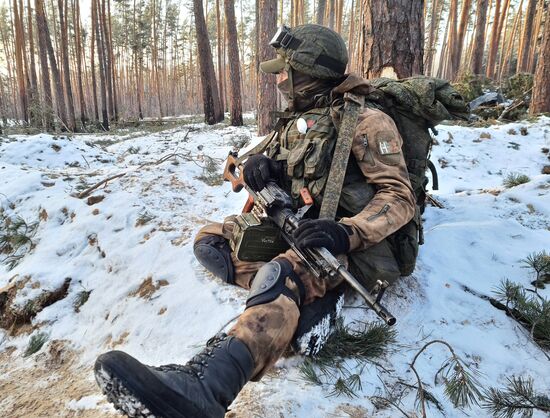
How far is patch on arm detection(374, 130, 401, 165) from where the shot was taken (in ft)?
6.49

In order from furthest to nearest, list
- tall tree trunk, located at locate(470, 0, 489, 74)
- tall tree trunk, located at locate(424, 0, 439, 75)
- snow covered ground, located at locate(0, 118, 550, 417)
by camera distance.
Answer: tall tree trunk, located at locate(424, 0, 439, 75) < tall tree trunk, located at locate(470, 0, 489, 74) < snow covered ground, located at locate(0, 118, 550, 417)

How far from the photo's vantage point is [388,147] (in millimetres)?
1983

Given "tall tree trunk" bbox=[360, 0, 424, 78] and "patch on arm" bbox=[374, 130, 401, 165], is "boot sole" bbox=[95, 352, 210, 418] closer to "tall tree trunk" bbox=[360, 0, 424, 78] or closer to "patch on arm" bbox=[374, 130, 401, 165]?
"patch on arm" bbox=[374, 130, 401, 165]

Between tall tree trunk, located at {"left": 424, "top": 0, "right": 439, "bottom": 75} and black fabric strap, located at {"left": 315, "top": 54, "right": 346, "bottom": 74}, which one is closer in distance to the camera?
black fabric strap, located at {"left": 315, "top": 54, "right": 346, "bottom": 74}

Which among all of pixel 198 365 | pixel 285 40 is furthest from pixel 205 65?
pixel 198 365

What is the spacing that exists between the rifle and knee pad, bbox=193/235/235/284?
1.07 ft

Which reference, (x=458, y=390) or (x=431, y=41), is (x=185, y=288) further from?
(x=431, y=41)

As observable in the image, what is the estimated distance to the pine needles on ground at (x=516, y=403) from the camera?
1.45 meters

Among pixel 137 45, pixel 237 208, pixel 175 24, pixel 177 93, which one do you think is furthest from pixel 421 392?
pixel 177 93

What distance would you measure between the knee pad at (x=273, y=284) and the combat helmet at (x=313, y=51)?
48.0 inches

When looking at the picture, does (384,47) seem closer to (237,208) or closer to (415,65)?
(415,65)

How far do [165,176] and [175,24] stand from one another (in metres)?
36.4

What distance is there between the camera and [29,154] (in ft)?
21.3

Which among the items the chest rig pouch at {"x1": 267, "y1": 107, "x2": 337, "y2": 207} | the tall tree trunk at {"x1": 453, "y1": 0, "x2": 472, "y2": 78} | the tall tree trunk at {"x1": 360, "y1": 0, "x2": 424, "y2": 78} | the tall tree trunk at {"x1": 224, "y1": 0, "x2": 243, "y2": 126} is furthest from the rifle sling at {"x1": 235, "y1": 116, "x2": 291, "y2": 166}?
the tall tree trunk at {"x1": 453, "y1": 0, "x2": 472, "y2": 78}
